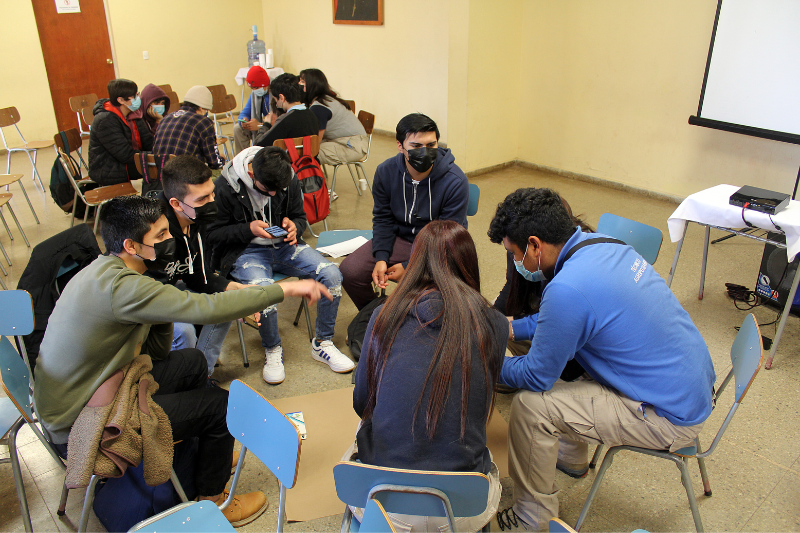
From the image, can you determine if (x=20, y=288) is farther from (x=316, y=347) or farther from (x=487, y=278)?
(x=487, y=278)

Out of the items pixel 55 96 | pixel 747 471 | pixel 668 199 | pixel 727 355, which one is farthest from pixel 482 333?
pixel 55 96

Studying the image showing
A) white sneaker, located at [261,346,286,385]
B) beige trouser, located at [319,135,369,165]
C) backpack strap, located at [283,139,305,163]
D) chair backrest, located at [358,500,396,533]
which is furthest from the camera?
beige trouser, located at [319,135,369,165]

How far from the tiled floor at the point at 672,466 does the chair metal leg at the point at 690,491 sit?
0.28 feet

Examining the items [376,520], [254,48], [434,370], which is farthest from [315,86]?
[254,48]

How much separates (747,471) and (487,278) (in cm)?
187

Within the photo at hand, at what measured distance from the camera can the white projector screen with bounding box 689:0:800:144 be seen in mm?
3904

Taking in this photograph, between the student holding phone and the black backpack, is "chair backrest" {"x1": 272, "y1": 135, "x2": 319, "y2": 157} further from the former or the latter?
the black backpack

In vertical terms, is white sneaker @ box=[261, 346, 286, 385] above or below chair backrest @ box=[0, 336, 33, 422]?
below

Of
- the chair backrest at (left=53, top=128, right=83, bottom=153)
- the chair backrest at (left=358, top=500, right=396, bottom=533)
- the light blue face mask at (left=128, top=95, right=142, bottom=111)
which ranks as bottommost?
the chair backrest at (left=358, top=500, right=396, bottom=533)

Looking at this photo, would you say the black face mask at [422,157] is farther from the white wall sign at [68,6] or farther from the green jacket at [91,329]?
the white wall sign at [68,6]

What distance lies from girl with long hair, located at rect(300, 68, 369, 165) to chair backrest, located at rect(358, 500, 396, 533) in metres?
3.77

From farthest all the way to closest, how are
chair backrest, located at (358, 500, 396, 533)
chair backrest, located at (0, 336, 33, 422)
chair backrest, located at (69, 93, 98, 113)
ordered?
chair backrest, located at (69, 93, 98, 113) → chair backrest, located at (0, 336, 33, 422) → chair backrest, located at (358, 500, 396, 533)

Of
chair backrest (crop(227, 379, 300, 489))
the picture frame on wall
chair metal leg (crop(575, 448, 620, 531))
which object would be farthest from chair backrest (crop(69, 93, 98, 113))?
chair metal leg (crop(575, 448, 620, 531))

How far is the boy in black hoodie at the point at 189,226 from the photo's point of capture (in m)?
2.40
